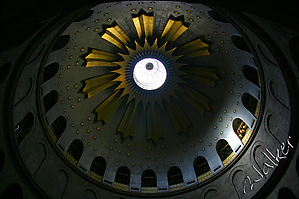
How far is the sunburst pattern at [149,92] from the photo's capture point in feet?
51.9

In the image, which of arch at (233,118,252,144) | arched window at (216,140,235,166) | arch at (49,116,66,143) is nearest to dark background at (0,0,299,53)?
arch at (49,116,66,143)

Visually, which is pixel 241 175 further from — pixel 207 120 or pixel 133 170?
pixel 133 170

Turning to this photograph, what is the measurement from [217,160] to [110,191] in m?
8.52

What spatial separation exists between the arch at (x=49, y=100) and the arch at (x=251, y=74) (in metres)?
14.1

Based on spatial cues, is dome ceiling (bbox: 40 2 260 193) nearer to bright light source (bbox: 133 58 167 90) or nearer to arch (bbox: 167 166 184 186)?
arch (bbox: 167 166 184 186)

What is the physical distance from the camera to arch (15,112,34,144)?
11992 mm

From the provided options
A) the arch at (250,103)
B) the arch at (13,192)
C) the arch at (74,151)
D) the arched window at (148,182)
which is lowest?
the arch at (13,192)

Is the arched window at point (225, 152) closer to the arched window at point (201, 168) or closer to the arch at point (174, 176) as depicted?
the arched window at point (201, 168)

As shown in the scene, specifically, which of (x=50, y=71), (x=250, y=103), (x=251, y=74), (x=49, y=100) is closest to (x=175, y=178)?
(x=250, y=103)

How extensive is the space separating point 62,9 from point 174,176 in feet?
48.8

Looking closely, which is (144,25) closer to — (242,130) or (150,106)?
(150,106)

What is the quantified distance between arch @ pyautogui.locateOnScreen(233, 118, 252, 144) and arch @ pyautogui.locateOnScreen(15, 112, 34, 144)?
46.9 ft

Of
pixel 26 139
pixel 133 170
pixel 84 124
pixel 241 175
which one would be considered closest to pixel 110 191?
pixel 133 170

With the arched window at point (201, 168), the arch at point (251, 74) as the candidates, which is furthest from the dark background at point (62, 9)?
the arched window at point (201, 168)
